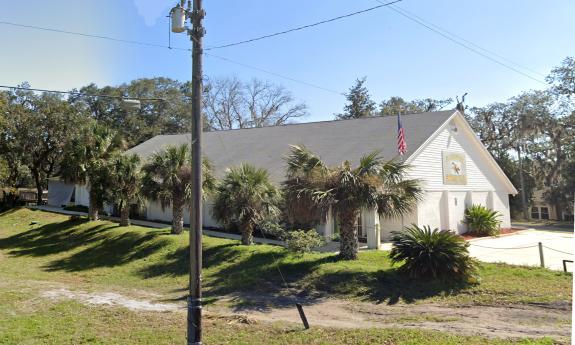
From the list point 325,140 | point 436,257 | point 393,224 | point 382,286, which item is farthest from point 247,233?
point 325,140

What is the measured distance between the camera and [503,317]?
9438 millimetres

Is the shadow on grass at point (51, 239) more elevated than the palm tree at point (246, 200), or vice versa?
the palm tree at point (246, 200)

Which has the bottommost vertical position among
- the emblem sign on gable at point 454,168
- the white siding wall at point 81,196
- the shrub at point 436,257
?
the shrub at point 436,257

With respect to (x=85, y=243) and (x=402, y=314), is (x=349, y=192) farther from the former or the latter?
(x=85, y=243)

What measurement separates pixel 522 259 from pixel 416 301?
306 inches

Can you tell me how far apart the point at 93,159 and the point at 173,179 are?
8.60 metres

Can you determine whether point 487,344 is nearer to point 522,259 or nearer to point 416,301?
point 416,301

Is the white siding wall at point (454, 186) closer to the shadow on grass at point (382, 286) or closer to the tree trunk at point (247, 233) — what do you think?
the tree trunk at point (247, 233)

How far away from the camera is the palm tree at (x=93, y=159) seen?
83.8ft

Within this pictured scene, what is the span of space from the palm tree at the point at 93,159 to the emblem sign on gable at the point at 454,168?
1923 centimetres

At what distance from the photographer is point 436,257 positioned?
12.5 m

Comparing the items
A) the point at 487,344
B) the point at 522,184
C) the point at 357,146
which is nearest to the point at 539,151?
the point at 522,184

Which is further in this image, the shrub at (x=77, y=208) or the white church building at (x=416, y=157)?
the shrub at (x=77, y=208)

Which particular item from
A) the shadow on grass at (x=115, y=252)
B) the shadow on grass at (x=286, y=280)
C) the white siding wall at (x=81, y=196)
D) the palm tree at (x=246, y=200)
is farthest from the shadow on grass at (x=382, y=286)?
the white siding wall at (x=81, y=196)
